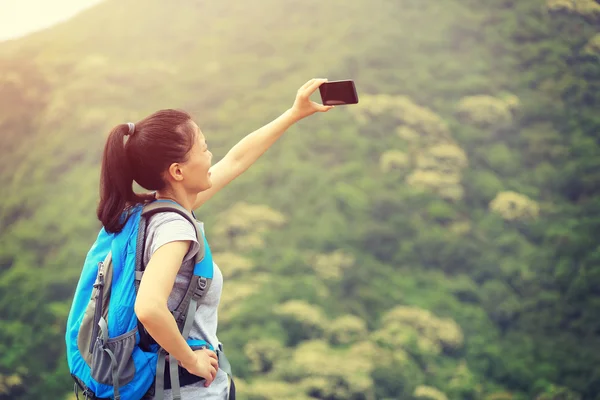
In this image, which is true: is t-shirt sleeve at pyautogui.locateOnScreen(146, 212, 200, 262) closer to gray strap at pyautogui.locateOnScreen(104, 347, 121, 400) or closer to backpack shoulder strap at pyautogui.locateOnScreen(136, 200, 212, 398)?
backpack shoulder strap at pyautogui.locateOnScreen(136, 200, 212, 398)

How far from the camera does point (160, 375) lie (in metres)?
1.17

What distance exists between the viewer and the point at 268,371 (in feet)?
12.4

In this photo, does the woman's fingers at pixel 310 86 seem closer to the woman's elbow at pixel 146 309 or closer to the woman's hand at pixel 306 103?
the woman's hand at pixel 306 103

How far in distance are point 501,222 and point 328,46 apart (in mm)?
1523

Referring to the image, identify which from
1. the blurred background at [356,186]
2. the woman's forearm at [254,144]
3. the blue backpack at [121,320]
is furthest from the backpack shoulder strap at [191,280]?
the blurred background at [356,186]

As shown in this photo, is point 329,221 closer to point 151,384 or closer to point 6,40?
point 6,40

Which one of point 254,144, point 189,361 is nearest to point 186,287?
point 189,361

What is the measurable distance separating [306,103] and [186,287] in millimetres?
522

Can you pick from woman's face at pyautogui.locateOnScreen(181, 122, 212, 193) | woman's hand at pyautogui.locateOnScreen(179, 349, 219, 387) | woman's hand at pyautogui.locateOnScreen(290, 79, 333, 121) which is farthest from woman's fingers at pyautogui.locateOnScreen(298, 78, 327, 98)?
woman's hand at pyautogui.locateOnScreen(179, 349, 219, 387)

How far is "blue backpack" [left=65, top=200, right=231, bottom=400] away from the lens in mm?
1146

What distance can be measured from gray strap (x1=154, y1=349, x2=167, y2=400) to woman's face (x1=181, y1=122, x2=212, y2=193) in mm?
288

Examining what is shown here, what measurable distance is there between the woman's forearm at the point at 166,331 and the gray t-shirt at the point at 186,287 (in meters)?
0.08

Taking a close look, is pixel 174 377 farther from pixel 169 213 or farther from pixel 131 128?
pixel 131 128

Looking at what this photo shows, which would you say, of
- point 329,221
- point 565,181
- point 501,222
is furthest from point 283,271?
point 565,181
